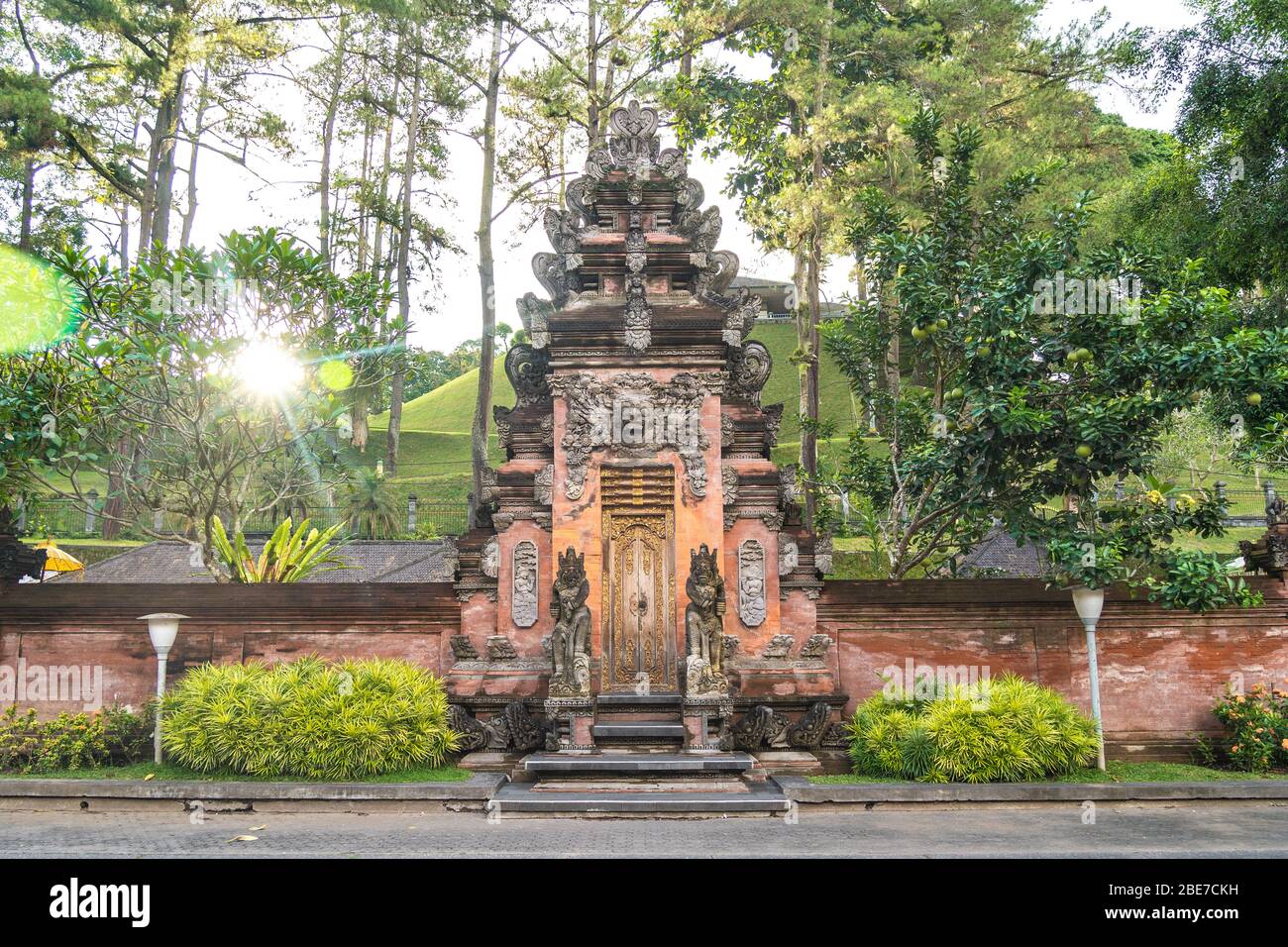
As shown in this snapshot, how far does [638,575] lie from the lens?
1152cm

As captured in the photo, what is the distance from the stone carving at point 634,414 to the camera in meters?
11.5

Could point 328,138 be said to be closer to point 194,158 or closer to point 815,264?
point 194,158

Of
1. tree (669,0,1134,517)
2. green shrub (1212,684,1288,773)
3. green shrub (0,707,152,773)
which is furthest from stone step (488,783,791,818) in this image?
tree (669,0,1134,517)

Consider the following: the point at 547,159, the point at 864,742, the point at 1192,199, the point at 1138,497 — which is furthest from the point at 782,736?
the point at 547,159

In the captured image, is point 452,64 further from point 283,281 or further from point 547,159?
point 283,281

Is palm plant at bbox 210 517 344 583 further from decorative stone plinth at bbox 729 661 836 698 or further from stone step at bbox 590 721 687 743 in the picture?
decorative stone plinth at bbox 729 661 836 698

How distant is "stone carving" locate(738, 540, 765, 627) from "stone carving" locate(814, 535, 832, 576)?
24.6 inches

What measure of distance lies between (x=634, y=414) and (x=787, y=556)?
2.41m

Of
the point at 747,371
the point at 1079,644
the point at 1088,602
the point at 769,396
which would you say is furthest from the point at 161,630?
the point at 769,396

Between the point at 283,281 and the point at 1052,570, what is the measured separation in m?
10.1

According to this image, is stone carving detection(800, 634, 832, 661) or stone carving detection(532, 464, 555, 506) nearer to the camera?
stone carving detection(800, 634, 832, 661)

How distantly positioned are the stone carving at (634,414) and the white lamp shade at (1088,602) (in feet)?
13.6

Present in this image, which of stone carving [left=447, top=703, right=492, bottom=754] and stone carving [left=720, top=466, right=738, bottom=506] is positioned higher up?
stone carving [left=720, top=466, right=738, bottom=506]

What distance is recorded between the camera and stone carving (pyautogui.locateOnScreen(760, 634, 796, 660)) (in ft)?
36.7
